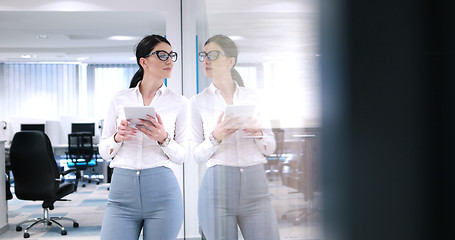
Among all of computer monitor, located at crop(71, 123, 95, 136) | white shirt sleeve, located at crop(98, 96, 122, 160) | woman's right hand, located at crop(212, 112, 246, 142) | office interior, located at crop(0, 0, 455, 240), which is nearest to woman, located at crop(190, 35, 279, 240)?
woman's right hand, located at crop(212, 112, 246, 142)

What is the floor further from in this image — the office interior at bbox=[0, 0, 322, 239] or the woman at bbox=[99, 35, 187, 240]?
the woman at bbox=[99, 35, 187, 240]

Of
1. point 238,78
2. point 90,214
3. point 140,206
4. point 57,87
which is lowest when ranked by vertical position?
point 90,214

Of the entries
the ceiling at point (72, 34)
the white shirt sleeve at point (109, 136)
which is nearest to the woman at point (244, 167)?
the white shirt sleeve at point (109, 136)

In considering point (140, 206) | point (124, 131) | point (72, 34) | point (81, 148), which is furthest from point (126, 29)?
point (140, 206)

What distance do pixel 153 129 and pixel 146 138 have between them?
0.10 meters

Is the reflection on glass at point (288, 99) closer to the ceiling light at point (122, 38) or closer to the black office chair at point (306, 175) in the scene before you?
the black office chair at point (306, 175)

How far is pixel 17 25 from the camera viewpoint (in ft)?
20.1

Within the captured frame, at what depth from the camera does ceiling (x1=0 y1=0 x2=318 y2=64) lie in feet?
0.61

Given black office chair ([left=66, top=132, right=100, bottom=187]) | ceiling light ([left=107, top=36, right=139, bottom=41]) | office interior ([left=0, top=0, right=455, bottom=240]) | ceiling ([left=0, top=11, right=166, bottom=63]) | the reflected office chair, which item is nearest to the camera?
office interior ([left=0, top=0, right=455, bottom=240])

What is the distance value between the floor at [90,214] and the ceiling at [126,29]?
7cm

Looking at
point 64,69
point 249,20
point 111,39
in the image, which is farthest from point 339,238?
point 64,69

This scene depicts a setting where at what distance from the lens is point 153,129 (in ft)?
5.11

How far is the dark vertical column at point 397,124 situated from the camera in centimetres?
11

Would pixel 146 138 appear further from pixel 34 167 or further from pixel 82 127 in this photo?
pixel 82 127
